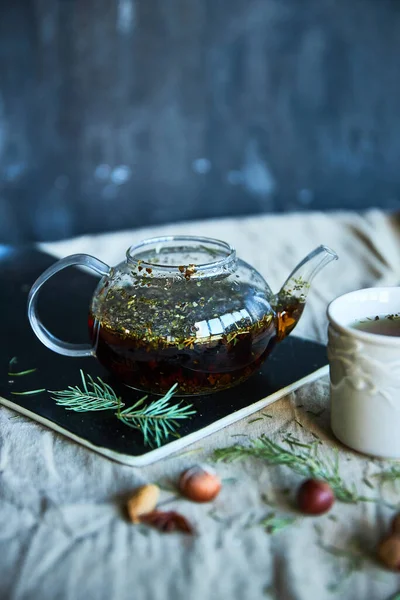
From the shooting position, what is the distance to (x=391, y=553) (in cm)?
48

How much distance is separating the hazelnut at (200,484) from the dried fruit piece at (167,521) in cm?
2

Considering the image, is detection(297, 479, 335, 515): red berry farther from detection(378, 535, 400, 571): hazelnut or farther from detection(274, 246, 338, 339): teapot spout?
detection(274, 246, 338, 339): teapot spout

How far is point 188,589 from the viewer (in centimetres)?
47

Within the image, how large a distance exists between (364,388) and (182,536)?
19 cm

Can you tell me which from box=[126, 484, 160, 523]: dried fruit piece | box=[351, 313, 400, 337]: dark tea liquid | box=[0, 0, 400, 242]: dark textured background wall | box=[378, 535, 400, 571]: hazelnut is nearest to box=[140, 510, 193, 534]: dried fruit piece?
box=[126, 484, 160, 523]: dried fruit piece

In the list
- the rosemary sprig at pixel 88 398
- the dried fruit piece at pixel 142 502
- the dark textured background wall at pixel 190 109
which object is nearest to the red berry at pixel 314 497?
the dried fruit piece at pixel 142 502

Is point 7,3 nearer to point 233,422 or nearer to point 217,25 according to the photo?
point 217,25

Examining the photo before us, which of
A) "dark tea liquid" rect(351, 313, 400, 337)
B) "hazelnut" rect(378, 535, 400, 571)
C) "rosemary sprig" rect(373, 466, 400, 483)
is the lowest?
"rosemary sprig" rect(373, 466, 400, 483)

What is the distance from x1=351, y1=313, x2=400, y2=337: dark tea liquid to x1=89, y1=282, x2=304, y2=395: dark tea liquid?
0.10 meters

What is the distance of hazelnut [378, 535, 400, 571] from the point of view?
0.48 metres

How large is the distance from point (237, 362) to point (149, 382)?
0.09m

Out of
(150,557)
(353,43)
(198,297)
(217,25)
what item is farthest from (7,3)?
(150,557)

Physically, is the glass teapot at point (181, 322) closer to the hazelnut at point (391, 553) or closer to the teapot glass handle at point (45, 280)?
the teapot glass handle at point (45, 280)

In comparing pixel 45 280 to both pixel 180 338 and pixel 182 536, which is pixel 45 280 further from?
pixel 182 536
